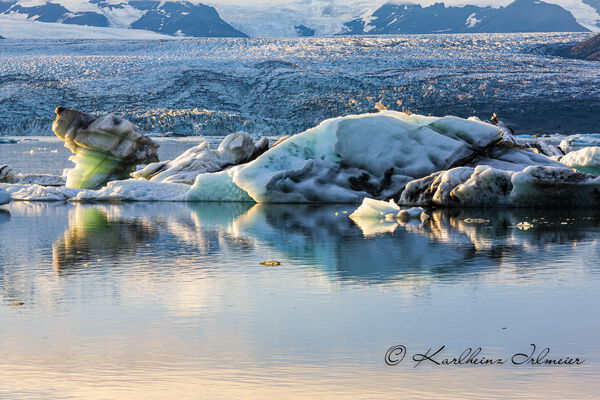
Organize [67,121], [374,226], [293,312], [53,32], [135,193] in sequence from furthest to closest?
1. [53,32]
2. [67,121]
3. [135,193]
4. [374,226]
5. [293,312]

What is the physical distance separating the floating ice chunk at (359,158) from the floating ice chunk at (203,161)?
3.55 meters

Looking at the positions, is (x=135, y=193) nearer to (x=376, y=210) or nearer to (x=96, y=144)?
(x=96, y=144)

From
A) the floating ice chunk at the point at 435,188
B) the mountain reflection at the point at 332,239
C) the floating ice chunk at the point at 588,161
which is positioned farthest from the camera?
the floating ice chunk at the point at 588,161

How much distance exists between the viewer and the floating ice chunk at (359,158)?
14883 mm

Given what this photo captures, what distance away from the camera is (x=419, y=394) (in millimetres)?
3805

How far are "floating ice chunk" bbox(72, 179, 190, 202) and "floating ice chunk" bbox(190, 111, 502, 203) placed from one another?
0.69m

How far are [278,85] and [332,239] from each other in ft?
A: 229

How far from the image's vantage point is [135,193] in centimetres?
1600

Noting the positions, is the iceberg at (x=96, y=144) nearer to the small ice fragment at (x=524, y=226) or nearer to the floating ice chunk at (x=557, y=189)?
the floating ice chunk at (x=557, y=189)

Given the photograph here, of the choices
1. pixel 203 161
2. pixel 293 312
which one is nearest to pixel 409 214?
pixel 293 312

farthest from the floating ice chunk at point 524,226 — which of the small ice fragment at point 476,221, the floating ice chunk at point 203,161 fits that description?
the floating ice chunk at point 203,161

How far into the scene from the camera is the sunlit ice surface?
72.4 meters

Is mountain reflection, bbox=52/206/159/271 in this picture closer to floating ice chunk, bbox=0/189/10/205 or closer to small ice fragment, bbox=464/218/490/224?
floating ice chunk, bbox=0/189/10/205

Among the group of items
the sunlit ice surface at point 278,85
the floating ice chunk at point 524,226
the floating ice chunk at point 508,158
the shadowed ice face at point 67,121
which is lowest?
the sunlit ice surface at point 278,85
